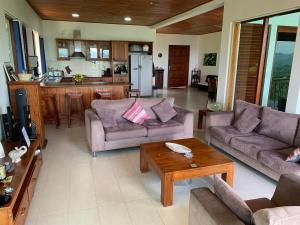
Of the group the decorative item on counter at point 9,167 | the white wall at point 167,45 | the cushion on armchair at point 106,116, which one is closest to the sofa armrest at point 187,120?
the cushion on armchair at point 106,116

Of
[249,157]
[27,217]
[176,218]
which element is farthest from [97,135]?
[249,157]

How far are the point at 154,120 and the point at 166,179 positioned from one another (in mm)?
1946

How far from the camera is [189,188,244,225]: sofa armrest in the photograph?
135cm

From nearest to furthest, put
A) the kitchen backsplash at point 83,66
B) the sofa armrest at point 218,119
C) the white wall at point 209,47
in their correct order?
the sofa armrest at point 218,119 → the kitchen backsplash at point 83,66 → the white wall at point 209,47

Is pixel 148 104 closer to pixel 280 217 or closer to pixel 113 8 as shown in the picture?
pixel 113 8

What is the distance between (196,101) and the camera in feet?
27.3

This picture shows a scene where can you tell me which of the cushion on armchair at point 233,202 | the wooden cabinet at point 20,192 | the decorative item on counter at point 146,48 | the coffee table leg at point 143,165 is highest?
the decorative item on counter at point 146,48

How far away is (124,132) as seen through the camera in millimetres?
3662

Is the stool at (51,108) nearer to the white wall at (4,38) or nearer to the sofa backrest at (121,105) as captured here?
the white wall at (4,38)

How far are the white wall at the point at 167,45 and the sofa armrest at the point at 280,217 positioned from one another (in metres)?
10.5

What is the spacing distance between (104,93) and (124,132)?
2.20 meters

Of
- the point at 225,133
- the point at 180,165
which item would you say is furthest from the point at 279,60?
the point at 180,165

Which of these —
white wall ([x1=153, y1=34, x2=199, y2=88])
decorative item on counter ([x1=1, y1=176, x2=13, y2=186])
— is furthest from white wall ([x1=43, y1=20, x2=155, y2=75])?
decorative item on counter ([x1=1, y1=176, x2=13, y2=186])

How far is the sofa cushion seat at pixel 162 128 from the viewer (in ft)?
12.6
